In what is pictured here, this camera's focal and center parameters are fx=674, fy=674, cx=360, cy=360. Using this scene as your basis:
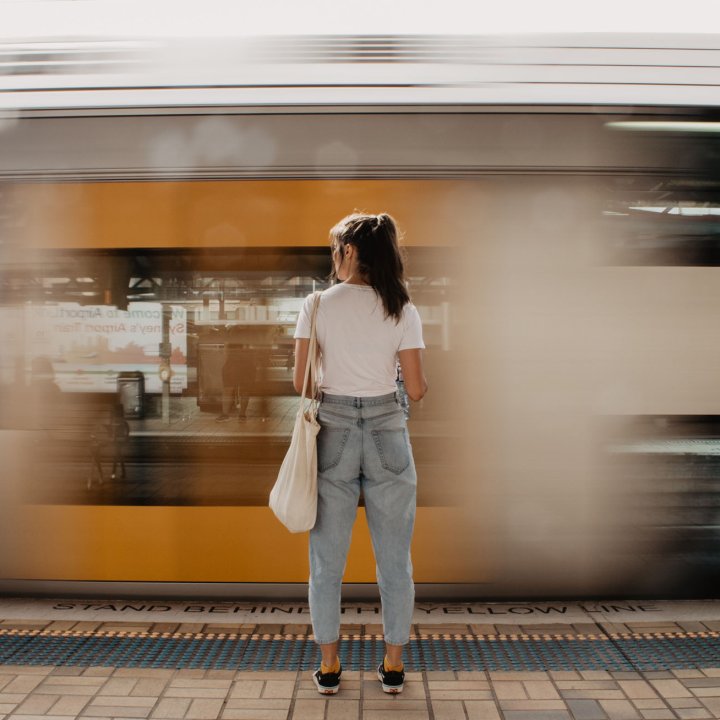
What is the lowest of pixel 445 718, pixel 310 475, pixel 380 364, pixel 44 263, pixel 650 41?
pixel 445 718

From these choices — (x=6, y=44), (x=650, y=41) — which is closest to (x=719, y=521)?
(x=650, y=41)

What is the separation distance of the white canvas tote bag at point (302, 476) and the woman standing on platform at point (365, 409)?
0.16 ft

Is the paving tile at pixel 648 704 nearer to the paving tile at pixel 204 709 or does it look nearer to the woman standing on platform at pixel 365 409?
the woman standing on platform at pixel 365 409

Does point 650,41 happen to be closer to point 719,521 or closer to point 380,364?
point 380,364

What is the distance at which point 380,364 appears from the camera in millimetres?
2584

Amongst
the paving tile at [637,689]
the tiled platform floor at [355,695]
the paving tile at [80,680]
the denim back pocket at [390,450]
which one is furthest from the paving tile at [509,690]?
the paving tile at [80,680]

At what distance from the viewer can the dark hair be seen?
2539 millimetres

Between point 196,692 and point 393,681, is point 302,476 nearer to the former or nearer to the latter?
point 393,681

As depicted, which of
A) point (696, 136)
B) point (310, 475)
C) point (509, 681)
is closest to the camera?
point (310, 475)

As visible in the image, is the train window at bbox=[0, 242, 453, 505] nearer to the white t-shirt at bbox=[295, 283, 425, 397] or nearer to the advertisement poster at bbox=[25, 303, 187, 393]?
the advertisement poster at bbox=[25, 303, 187, 393]

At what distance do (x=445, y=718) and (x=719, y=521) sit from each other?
177 centimetres

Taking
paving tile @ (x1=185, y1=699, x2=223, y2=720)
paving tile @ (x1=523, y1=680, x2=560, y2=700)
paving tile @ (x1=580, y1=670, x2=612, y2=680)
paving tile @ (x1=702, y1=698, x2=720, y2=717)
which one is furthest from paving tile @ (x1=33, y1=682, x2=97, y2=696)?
paving tile @ (x1=702, y1=698, x2=720, y2=717)

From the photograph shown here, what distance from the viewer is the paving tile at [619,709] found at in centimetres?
260

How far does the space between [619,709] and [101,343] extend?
2810mm
